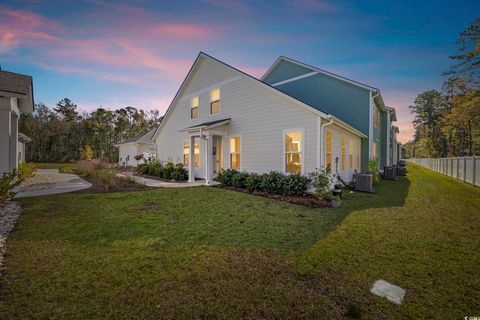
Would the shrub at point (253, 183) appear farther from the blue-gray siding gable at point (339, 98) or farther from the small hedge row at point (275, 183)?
the blue-gray siding gable at point (339, 98)

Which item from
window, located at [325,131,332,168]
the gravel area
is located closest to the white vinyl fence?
window, located at [325,131,332,168]

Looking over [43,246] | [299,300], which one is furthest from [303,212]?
[43,246]

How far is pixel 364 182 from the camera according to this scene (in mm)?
9125

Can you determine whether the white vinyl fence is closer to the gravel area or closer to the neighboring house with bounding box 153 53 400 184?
the neighboring house with bounding box 153 53 400 184

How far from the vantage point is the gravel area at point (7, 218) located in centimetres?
365

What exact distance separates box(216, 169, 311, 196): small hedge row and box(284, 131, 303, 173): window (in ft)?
1.93

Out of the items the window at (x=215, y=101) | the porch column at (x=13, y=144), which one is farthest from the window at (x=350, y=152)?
the porch column at (x=13, y=144)

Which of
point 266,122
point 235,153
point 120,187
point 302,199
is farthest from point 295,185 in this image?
point 120,187

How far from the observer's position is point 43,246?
11.5 ft

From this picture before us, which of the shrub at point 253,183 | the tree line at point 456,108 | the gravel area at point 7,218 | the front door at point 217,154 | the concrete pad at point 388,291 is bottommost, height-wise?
the concrete pad at point 388,291

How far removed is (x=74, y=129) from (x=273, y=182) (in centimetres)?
4782

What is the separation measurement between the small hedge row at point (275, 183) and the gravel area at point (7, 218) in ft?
21.8

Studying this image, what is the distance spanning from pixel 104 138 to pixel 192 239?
46.8 m

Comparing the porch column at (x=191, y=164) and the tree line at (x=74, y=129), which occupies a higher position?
the tree line at (x=74, y=129)
